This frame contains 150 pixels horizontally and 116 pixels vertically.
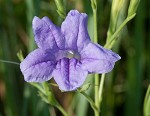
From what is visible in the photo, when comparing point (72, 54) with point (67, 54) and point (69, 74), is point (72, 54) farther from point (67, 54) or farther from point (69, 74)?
point (69, 74)

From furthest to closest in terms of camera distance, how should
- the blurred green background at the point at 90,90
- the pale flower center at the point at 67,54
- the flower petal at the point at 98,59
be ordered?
the blurred green background at the point at 90,90 < the pale flower center at the point at 67,54 < the flower petal at the point at 98,59

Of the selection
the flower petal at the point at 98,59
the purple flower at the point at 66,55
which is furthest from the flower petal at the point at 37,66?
the flower petal at the point at 98,59

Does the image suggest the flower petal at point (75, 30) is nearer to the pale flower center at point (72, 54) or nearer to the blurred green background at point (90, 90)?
the pale flower center at point (72, 54)

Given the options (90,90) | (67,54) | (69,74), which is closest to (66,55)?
(67,54)

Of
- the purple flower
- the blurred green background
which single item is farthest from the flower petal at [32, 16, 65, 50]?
the blurred green background

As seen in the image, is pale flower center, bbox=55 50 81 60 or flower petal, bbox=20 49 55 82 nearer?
flower petal, bbox=20 49 55 82

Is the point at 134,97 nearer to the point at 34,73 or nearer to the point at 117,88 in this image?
the point at 117,88

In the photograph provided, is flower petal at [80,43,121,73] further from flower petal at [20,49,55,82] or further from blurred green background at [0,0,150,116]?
blurred green background at [0,0,150,116]
